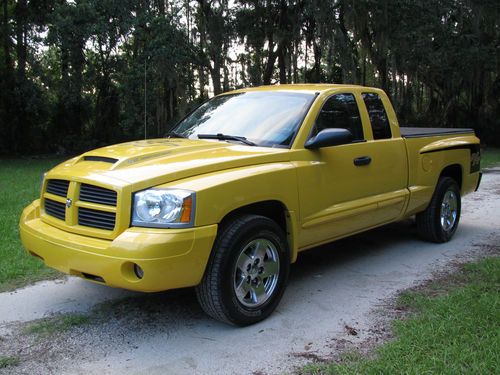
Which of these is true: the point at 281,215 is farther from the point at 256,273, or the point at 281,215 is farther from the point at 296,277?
the point at 296,277

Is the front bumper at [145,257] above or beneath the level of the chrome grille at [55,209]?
beneath

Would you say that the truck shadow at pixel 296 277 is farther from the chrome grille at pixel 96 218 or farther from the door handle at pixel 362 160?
the door handle at pixel 362 160

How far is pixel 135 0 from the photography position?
17328 mm

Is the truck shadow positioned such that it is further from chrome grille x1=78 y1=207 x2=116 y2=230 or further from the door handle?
the door handle

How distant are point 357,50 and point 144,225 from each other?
21.6 m

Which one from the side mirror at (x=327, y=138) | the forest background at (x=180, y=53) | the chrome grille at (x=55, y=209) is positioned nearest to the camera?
the chrome grille at (x=55, y=209)

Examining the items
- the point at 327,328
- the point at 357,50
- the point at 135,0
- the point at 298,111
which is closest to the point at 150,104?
the point at 135,0

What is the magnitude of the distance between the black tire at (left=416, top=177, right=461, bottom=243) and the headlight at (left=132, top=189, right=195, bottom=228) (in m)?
3.89

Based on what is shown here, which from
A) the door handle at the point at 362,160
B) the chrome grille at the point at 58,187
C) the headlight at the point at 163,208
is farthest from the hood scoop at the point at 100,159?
the door handle at the point at 362,160

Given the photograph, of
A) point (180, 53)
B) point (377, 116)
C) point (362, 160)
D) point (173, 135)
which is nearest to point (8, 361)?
point (173, 135)

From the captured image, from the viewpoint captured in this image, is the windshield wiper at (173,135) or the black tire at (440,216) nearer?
the windshield wiper at (173,135)

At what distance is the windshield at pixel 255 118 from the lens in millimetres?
4723

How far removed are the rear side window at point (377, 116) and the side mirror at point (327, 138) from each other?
3.46 feet

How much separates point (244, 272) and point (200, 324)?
551 millimetres
